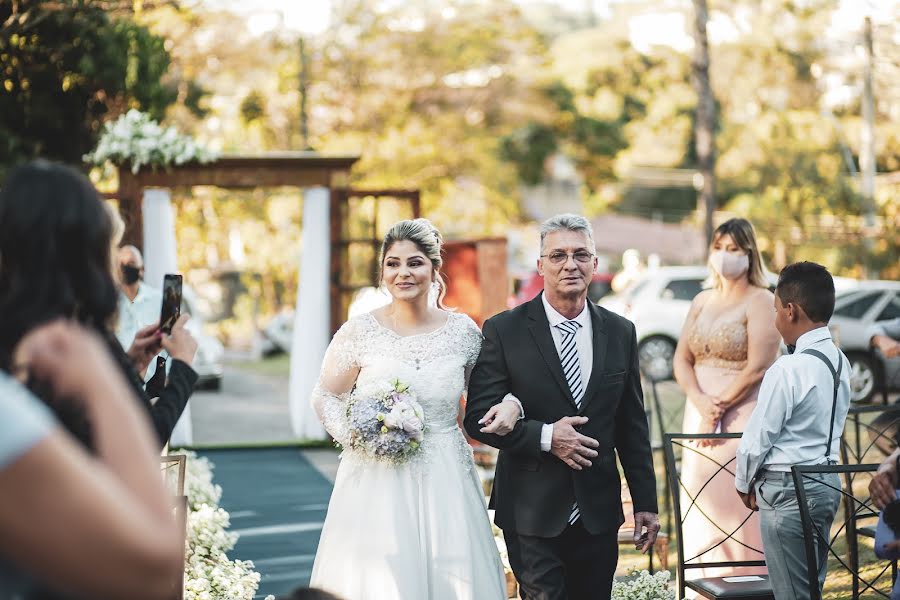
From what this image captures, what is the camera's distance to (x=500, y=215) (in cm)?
3684

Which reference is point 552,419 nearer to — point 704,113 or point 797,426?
point 797,426

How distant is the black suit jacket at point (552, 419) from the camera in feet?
14.3

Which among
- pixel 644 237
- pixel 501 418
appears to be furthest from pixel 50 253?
pixel 644 237

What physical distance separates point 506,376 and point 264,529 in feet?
16.9

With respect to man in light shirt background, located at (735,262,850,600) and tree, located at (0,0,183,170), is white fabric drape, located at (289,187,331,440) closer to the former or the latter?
tree, located at (0,0,183,170)

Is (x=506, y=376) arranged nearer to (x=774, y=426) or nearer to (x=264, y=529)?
(x=774, y=426)

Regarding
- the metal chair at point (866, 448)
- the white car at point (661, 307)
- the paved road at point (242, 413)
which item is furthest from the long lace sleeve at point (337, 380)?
the white car at point (661, 307)

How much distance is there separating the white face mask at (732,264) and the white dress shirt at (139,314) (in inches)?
127

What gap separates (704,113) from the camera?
2092 cm

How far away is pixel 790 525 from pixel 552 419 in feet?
3.69

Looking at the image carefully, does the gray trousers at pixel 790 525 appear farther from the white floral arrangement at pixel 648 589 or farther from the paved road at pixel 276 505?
the paved road at pixel 276 505

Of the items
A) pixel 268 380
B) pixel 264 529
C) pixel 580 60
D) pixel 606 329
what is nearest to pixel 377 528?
pixel 606 329

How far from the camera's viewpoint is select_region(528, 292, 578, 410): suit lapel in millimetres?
4391

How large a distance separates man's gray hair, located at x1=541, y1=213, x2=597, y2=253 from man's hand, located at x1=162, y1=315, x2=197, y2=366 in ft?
6.07
